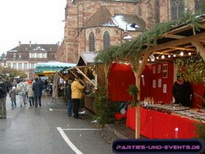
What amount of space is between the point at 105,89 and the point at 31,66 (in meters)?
107

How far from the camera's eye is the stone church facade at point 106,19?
45.8 m

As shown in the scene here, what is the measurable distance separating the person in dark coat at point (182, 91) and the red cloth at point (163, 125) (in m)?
1.24

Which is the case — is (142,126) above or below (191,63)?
below

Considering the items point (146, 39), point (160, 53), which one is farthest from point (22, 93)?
point (146, 39)

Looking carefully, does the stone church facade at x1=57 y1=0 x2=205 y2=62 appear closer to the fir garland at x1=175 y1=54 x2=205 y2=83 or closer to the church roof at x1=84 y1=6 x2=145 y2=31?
the church roof at x1=84 y1=6 x2=145 y2=31

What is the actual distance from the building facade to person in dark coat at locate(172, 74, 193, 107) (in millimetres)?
105890

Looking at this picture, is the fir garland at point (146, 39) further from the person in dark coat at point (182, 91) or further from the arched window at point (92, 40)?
the arched window at point (92, 40)

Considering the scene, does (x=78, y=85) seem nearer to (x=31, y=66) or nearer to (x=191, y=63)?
(x=191, y=63)

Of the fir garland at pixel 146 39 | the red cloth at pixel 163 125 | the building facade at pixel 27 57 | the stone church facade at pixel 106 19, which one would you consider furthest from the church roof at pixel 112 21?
the building facade at pixel 27 57

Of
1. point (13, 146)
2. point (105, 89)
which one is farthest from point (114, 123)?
point (13, 146)

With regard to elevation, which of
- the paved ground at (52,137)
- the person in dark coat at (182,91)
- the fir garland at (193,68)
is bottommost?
the paved ground at (52,137)

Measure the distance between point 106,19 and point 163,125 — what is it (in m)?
40.6

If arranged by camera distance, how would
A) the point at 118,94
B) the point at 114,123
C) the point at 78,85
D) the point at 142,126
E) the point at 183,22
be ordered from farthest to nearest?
1. the point at 78,85
2. the point at 118,94
3. the point at 114,123
4. the point at 142,126
5. the point at 183,22

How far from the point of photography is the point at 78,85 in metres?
12.9
